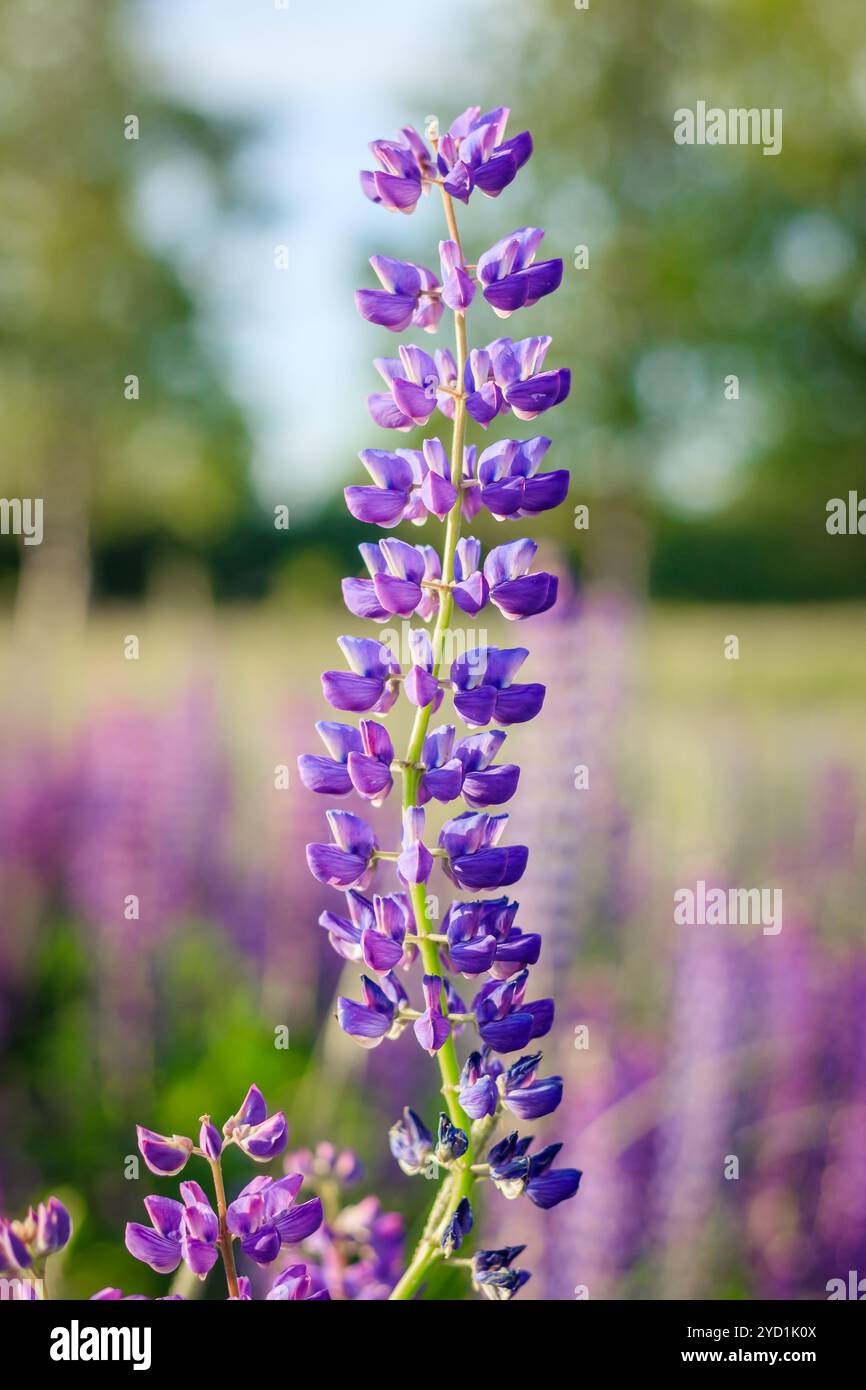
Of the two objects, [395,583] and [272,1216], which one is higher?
[395,583]

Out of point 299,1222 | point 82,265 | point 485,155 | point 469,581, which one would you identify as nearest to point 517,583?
point 469,581

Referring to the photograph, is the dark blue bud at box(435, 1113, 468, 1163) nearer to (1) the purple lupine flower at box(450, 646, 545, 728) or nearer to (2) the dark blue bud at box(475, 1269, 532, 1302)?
(2) the dark blue bud at box(475, 1269, 532, 1302)

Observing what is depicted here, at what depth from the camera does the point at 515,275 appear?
0.76 metres

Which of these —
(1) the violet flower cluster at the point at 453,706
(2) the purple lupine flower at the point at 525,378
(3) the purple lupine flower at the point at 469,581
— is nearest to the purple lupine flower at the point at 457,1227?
(1) the violet flower cluster at the point at 453,706

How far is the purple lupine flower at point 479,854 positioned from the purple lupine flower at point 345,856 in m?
0.05

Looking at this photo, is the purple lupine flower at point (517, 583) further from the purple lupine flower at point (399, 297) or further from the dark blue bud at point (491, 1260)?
the dark blue bud at point (491, 1260)

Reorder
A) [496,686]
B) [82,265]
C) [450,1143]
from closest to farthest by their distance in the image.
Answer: [450,1143], [496,686], [82,265]

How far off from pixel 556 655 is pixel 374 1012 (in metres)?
1.65

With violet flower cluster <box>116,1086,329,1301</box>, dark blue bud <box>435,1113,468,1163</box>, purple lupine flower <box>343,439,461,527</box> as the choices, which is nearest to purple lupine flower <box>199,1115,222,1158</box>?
violet flower cluster <box>116,1086,329,1301</box>

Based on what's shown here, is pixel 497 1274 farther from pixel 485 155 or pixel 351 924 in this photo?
pixel 485 155

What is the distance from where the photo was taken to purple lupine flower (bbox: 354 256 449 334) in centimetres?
79

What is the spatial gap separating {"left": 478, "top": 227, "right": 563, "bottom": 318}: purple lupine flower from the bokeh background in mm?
1419

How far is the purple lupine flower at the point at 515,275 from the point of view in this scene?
754 mm
